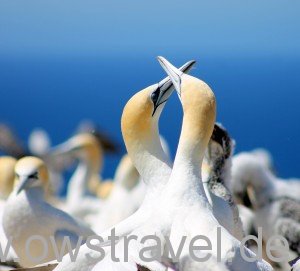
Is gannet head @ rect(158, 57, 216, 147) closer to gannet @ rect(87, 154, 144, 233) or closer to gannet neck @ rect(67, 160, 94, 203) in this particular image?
gannet @ rect(87, 154, 144, 233)

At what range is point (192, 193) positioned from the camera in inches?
208

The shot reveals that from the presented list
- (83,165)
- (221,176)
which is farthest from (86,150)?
(221,176)

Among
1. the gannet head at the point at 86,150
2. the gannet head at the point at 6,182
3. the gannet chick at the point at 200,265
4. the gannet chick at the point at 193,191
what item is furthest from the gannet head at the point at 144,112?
the gannet head at the point at 86,150

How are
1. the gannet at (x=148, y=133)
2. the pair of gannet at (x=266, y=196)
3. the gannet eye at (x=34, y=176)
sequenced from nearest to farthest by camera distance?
1. the gannet at (x=148, y=133)
2. the gannet eye at (x=34, y=176)
3. the pair of gannet at (x=266, y=196)

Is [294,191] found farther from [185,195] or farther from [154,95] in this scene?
[185,195]

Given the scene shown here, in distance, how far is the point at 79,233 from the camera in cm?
713

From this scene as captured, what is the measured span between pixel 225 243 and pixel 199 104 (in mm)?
711

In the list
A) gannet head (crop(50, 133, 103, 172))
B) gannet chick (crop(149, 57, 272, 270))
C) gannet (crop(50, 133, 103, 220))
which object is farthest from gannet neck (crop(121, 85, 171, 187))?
gannet head (crop(50, 133, 103, 172))

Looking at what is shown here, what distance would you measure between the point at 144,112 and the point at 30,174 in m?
1.64

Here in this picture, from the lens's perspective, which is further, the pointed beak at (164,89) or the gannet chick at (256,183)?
the gannet chick at (256,183)

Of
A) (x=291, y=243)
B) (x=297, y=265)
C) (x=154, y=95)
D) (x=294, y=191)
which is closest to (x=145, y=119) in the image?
(x=154, y=95)

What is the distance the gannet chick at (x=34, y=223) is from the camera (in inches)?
274

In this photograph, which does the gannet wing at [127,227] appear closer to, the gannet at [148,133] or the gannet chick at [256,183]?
the gannet at [148,133]

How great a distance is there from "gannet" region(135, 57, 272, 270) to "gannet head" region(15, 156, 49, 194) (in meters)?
1.94
